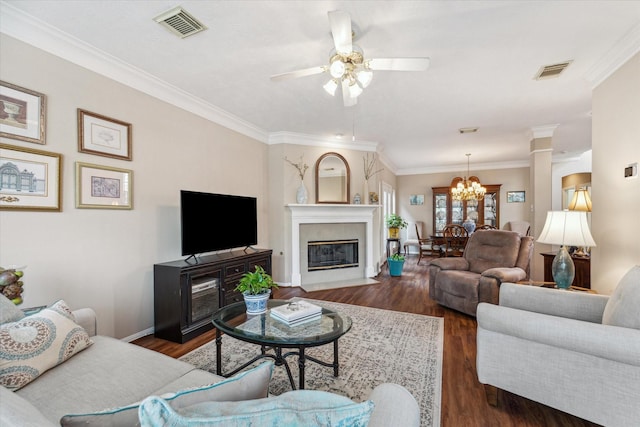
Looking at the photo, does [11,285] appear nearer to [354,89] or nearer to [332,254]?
[354,89]

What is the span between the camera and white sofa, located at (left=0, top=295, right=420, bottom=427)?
695 mm

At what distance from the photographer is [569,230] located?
93.0 inches

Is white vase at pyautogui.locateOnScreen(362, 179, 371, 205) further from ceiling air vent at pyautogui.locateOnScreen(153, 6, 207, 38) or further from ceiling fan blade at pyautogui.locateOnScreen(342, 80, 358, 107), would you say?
ceiling air vent at pyautogui.locateOnScreen(153, 6, 207, 38)

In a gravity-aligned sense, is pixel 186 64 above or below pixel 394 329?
above

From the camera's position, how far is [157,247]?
10.0 feet

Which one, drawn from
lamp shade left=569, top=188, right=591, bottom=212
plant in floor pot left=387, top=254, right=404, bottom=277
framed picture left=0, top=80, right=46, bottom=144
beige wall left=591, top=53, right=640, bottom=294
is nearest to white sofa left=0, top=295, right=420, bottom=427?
framed picture left=0, top=80, right=46, bottom=144

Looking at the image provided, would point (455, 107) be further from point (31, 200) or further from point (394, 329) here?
point (31, 200)

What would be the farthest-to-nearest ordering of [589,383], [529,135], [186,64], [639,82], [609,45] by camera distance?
[529,135] < [186,64] < [609,45] < [639,82] < [589,383]

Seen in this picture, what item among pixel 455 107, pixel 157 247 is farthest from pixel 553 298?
pixel 157 247

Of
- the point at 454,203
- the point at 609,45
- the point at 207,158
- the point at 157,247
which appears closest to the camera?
the point at 609,45

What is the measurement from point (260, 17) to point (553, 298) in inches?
114

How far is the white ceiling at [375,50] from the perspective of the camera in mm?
1962

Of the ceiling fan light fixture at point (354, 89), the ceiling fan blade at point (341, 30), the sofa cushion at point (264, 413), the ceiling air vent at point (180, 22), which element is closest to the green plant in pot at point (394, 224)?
the ceiling fan light fixture at point (354, 89)

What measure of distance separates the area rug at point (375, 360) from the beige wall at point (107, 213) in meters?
0.95
